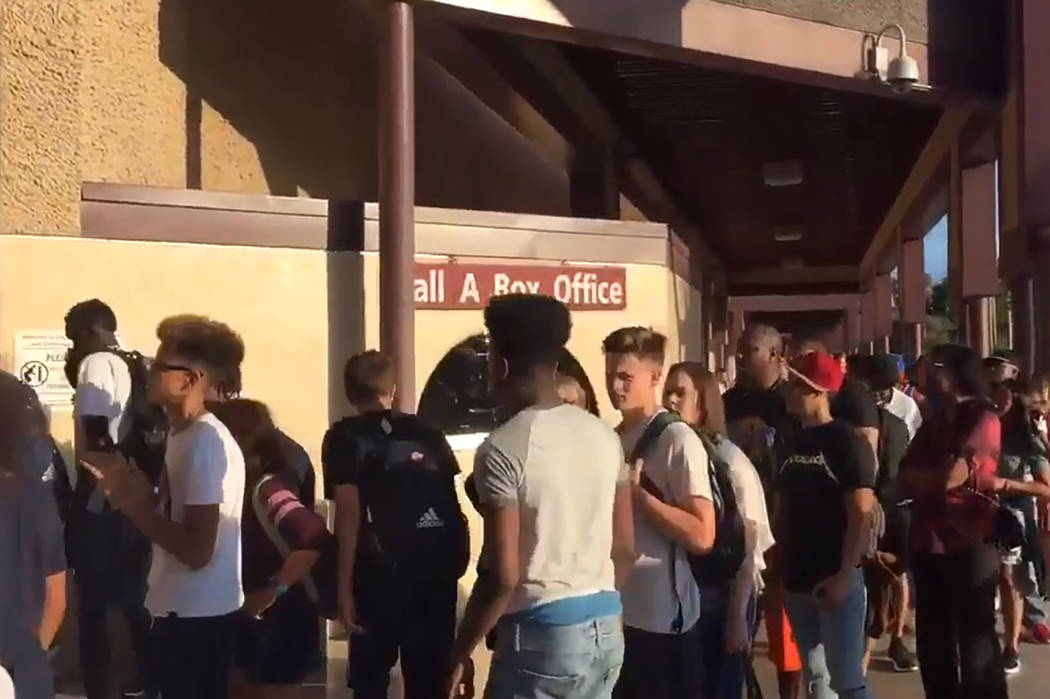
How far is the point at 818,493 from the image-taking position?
4.82m

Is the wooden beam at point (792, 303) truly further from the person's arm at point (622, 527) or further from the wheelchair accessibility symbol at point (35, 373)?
the person's arm at point (622, 527)

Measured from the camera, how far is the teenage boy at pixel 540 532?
3.10 meters

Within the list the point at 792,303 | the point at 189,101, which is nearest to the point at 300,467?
the point at 189,101

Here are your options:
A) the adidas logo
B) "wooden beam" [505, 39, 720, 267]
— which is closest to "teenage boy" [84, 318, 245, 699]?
the adidas logo

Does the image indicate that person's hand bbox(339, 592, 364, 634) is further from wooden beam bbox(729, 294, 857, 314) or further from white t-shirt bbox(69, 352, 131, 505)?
wooden beam bbox(729, 294, 857, 314)

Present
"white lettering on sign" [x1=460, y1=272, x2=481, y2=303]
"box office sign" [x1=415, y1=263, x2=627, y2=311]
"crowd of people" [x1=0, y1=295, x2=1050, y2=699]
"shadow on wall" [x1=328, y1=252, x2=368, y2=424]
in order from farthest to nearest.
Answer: "white lettering on sign" [x1=460, y1=272, x2=481, y2=303], "box office sign" [x1=415, y1=263, x2=627, y2=311], "shadow on wall" [x1=328, y1=252, x2=368, y2=424], "crowd of people" [x1=0, y1=295, x2=1050, y2=699]

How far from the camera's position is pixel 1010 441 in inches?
275

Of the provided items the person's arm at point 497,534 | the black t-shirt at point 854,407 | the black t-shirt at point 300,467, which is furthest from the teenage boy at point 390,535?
the black t-shirt at point 854,407

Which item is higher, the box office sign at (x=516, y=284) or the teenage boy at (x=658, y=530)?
the box office sign at (x=516, y=284)

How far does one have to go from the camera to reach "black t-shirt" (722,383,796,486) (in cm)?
627

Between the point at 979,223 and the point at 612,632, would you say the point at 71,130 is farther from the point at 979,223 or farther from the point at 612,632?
the point at 979,223

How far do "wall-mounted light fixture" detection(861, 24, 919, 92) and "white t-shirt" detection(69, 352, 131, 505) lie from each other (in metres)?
5.35

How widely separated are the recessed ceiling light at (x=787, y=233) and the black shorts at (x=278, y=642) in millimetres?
17919

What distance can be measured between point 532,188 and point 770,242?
1375 centimetres
